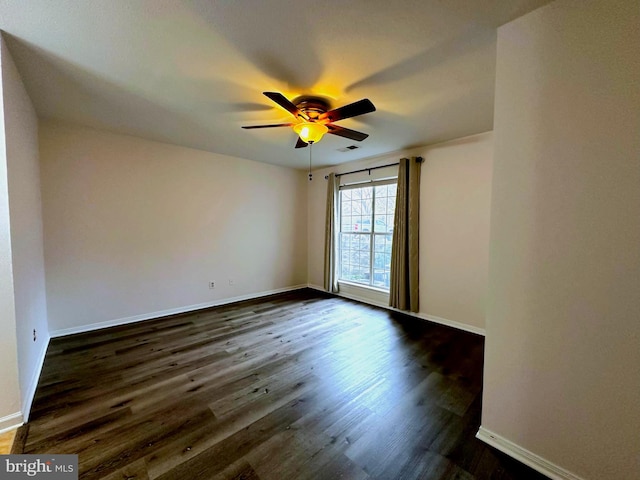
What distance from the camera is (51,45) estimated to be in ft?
5.49

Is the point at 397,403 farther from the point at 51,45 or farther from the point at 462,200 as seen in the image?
the point at 51,45

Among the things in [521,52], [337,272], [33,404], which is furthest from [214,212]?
[521,52]

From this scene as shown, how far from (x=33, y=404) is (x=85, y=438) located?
2.39 feet

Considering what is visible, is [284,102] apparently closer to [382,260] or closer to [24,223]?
[24,223]

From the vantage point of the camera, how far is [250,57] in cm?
178

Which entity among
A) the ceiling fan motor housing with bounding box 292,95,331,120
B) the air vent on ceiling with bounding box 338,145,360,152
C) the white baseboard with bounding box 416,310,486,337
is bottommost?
the white baseboard with bounding box 416,310,486,337

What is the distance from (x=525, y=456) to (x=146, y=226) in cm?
446

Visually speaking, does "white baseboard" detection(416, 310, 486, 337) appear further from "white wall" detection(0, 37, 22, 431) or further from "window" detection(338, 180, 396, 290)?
"white wall" detection(0, 37, 22, 431)

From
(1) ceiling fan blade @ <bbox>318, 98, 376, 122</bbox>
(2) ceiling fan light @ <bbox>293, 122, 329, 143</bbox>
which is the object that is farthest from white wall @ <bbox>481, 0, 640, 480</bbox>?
(2) ceiling fan light @ <bbox>293, 122, 329, 143</bbox>

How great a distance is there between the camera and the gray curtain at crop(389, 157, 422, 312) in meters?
3.79

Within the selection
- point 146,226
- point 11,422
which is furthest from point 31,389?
point 146,226

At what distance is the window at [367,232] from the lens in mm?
Answer: 4324

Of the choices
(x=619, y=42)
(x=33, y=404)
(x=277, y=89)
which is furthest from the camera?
(x=277, y=89)

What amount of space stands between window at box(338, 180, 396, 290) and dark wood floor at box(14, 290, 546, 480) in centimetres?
143
